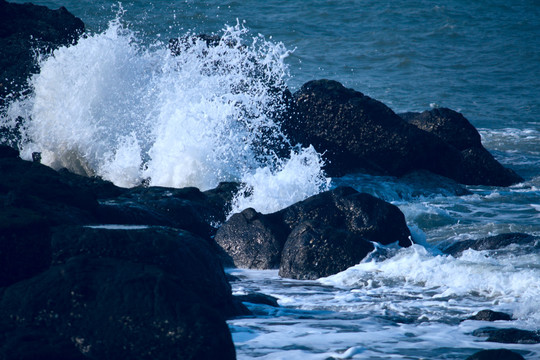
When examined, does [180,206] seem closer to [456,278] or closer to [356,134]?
[456,278]

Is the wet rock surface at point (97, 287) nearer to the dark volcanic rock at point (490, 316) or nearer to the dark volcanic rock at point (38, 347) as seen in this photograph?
the dark volcanic rock at point (38, 347)

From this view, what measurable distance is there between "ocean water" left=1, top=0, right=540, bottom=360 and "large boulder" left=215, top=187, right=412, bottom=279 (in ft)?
0.61

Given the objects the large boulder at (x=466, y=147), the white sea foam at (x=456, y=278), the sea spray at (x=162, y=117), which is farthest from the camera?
the large boulder at (x=466, y=147)

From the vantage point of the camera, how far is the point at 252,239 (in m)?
7.01

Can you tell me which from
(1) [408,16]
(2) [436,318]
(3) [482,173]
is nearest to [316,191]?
(3) [482,173]

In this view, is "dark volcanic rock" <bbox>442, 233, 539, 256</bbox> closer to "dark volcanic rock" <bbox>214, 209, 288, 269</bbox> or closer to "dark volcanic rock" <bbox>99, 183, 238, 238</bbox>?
"dark volcanic rock" <bbox>214, 209, 288, 269</bbox>

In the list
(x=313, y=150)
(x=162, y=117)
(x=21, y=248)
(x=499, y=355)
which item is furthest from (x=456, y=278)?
(x=162, y=117)

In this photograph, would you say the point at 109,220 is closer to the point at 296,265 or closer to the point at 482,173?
the point at 296,265

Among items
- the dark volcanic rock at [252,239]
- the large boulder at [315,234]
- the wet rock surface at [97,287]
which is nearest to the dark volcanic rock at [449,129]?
the large boulder at [315,234]

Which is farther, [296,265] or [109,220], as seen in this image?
[296,265]

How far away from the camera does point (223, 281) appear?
4480 millimetres

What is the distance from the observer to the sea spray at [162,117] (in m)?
9.66

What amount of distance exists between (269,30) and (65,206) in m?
18.4

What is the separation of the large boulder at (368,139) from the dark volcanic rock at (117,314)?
7.15m
